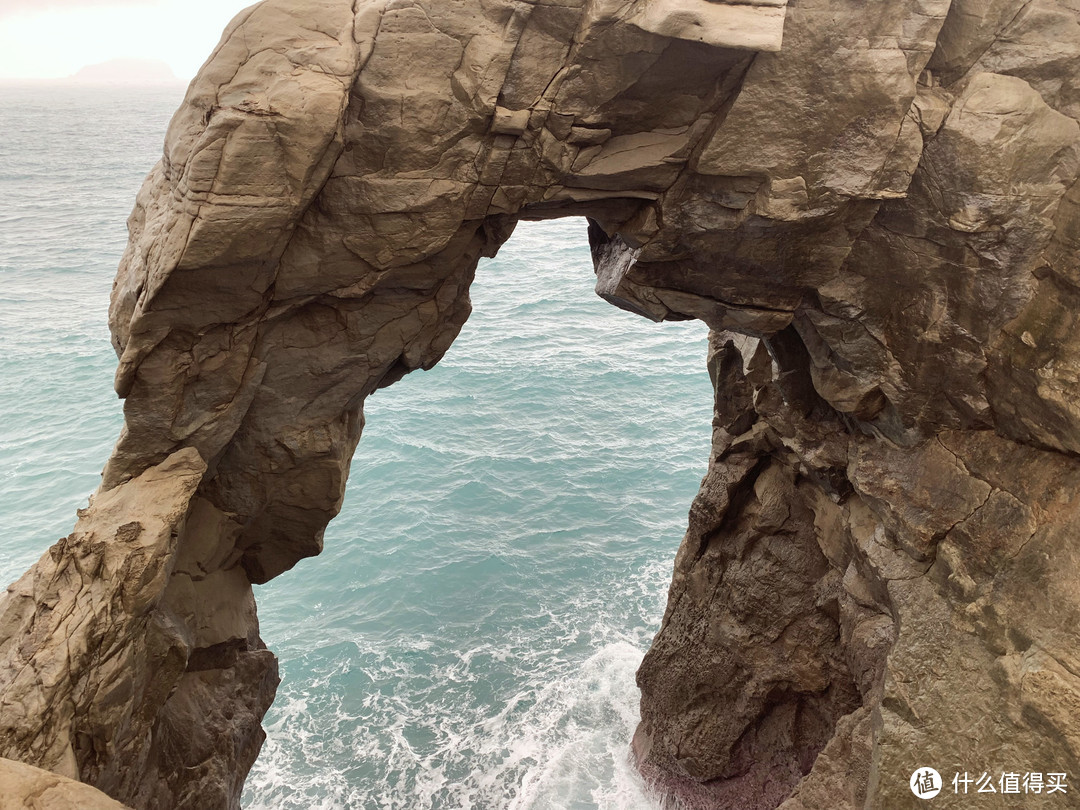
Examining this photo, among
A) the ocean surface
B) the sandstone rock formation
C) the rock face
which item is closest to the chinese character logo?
the rock face

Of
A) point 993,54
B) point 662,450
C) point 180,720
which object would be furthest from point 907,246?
point 662,450

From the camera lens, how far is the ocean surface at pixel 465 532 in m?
18.9

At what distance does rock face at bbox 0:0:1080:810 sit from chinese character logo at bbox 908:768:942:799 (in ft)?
0.59

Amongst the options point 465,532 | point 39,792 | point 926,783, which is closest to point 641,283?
point 926,783

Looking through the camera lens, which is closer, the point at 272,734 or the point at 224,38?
the point at 224,38

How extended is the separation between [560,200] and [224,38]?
4287mm

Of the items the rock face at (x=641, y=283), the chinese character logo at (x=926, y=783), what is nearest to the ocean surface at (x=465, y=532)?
the rock face at (x=641, y=283)

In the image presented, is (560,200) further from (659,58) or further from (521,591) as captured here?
(521,591)

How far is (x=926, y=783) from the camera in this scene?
393 inches

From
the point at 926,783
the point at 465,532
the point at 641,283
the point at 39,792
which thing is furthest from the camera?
the point at 465,532

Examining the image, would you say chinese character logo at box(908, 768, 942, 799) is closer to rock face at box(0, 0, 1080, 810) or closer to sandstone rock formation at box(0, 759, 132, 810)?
rock face at box(0, 0, 1080, 810)

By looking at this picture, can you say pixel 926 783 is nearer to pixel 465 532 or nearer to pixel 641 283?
pixel 641 283

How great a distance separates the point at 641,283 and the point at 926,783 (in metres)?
7.39

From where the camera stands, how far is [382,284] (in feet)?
36.4
